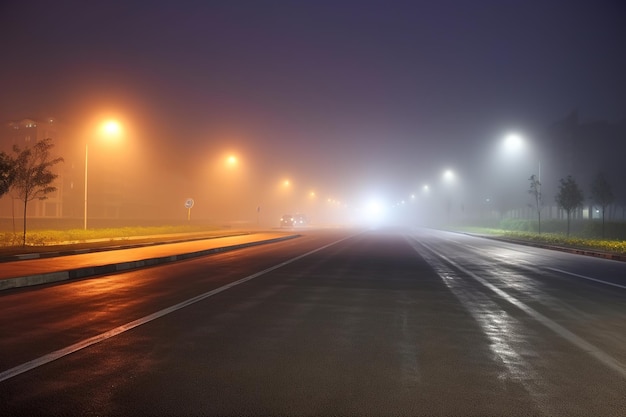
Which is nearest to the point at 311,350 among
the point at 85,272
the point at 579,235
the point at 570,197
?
the point at 85,272

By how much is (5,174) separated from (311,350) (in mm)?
22213

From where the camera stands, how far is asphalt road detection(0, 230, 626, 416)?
493 cm

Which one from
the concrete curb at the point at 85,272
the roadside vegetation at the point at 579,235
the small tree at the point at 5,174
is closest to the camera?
the concrete curb at the point at 85,272

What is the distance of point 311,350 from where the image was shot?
6922 mm

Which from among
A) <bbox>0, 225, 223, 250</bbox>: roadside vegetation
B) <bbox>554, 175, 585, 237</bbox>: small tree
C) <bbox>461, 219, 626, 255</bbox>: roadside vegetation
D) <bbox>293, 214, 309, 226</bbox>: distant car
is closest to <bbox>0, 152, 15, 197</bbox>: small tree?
<bbox>0, 225, 223, 250</bbox>: roadside vegetation

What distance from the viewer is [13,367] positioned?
5.94 metres

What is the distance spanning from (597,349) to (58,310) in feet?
29.0

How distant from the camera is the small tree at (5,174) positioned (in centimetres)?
2356

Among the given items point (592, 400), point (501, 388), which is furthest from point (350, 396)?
point (592, 400)

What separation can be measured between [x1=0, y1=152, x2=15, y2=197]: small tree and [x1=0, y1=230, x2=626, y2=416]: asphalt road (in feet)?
42.4

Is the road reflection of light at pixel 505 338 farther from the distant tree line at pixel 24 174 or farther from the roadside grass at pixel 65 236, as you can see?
the roadside grass at pixel 65 236

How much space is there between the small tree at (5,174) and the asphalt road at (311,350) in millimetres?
12916

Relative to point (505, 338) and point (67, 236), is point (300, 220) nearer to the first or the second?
point (67, 236)

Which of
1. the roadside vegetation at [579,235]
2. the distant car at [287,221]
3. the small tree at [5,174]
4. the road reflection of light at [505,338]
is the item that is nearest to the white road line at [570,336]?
the road reflection of light at [505,338]
